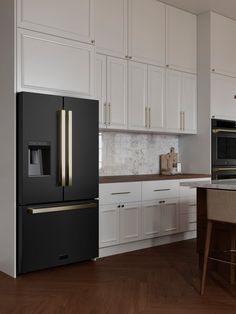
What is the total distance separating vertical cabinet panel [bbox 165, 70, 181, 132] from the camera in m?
5.41

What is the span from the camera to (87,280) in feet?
11.8

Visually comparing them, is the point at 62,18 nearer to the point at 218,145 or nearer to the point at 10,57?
the point at 10,57

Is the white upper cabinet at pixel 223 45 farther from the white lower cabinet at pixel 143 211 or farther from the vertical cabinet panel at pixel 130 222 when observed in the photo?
the vertical cabinet panel at pixel 130 222

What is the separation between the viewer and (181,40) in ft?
18.2

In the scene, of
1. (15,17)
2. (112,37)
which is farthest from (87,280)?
(112,37)

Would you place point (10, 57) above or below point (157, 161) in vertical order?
above

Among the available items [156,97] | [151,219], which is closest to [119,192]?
[151,219]

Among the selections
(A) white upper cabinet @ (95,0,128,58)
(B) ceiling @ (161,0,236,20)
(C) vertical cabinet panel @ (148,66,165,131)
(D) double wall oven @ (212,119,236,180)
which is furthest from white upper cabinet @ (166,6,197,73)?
(D) double wall oven @ (212,119,236,180)

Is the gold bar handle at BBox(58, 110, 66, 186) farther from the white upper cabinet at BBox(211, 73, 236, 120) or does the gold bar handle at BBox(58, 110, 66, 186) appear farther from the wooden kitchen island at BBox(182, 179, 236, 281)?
the white upper cabinet at BBox(211, 73, 236, 120)

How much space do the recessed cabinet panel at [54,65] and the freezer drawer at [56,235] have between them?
3.71 feet

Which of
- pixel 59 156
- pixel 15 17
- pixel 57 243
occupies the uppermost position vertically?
pixel 15 17

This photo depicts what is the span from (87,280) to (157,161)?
100 inches

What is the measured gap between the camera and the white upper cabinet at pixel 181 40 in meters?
5.40

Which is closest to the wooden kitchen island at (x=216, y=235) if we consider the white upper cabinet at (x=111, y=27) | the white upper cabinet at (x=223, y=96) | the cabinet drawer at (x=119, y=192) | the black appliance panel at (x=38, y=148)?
the cabinet drawer at (x=119, y=192)
